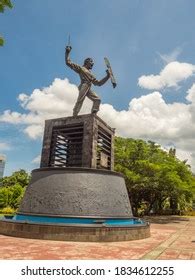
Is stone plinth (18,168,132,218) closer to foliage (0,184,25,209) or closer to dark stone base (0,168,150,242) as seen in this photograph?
dark stone base (0,168,150,242)

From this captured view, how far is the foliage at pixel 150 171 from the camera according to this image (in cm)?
2673

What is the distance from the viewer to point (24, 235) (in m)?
12.2

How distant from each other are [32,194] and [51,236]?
326 centimetres

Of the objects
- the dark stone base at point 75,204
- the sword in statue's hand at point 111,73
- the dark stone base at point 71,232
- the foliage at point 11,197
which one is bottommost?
the dark stone base at point 71,232

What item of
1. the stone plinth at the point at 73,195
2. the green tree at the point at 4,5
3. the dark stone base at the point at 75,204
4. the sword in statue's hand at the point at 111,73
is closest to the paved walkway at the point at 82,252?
the dark stone base at the point at 75,204

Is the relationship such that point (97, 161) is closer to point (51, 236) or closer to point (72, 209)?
point (72, 209)

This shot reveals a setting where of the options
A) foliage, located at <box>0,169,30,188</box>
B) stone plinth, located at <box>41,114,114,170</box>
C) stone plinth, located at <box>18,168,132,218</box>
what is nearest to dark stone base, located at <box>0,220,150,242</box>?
stone plinth, located at <box>18,168,132,218</box>

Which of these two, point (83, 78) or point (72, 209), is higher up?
point (83, 78)

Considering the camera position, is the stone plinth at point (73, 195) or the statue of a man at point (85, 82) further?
the statue of a man at point (85, 82)

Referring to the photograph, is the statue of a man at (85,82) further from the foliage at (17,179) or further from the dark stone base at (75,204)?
the foliage at (17,179)

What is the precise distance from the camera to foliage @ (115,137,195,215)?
26.7m

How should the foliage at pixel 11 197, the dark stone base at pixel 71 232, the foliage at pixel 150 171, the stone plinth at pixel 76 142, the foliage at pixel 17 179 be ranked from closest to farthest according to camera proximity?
the dark stone base at pixel 71 232, the stone plinth at pixel 76 142, the foliage at pixel 150 171, the foliage at pixel 11 197, the foliage at pixel 17 179

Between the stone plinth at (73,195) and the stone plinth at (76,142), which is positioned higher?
the stone plinth at (76,142)
